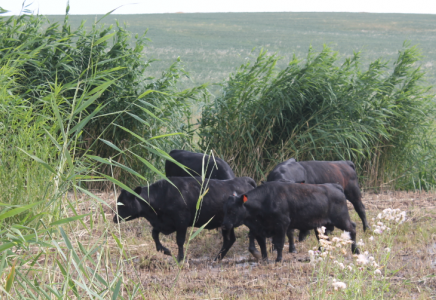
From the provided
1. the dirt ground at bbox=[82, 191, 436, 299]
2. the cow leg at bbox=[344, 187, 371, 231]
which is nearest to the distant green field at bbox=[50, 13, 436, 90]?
the cow leg at bbox=[344, 187, 371, 231]

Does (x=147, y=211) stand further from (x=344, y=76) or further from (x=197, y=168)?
(x=344, y=76)

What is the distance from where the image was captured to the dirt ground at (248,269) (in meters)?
4.67

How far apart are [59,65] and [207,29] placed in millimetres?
53224

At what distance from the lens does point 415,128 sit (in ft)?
32.3

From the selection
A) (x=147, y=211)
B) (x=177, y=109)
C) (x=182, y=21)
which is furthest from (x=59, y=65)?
(x=182, y=21)

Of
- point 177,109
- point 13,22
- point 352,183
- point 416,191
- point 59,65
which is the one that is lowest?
point 416,191

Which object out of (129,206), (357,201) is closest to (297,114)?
(357,201)

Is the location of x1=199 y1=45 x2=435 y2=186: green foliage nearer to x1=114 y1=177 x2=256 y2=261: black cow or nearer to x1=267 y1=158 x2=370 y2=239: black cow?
x1=267 y1=158 x2=370 y2=239: black cow

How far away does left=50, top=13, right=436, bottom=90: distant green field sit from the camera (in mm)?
40562

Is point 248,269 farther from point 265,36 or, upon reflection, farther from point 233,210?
point 265,36

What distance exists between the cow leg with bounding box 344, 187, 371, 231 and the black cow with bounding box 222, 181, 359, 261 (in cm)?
136

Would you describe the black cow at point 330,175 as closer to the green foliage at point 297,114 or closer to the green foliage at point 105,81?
the green foliage at point 297,114

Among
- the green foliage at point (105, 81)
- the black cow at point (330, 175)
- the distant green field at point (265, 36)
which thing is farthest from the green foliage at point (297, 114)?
Result: the distant green field at point (265, 36)

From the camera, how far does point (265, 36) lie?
175ft
